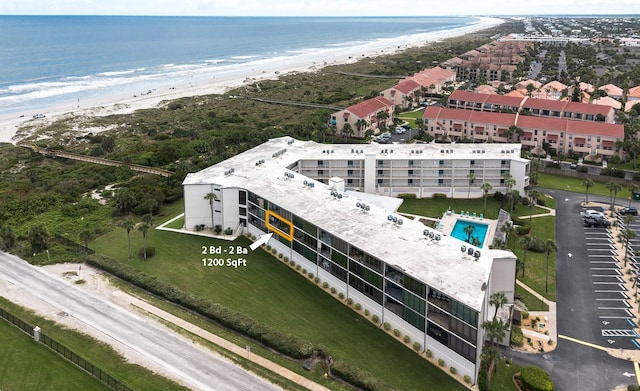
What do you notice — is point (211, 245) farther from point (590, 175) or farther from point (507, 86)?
point (507, 86)

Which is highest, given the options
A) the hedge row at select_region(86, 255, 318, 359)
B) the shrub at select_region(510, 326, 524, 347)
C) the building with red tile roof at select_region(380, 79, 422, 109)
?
the building with red tile roof at select_region(380, 79, 422, 109)

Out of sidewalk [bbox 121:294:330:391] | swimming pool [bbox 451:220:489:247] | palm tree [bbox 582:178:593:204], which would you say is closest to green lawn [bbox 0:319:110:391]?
sidewalk [bbox 121:294:330:391]

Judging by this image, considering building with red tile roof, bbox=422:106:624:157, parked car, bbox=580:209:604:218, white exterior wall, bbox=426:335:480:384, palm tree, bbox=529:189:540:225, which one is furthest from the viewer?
building with red tile roof, bbox=422:106:624:157

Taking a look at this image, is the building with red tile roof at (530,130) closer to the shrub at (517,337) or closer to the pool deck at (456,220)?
the pool deck at (456,220)

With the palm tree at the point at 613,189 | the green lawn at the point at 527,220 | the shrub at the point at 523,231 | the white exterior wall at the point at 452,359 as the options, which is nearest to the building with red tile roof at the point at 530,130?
the palm tree at the point at 613,189

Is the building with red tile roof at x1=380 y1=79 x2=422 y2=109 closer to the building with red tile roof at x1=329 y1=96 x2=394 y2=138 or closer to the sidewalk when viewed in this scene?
the building with red tile roof at x1=329 y1=96 x2=394 y2=138
